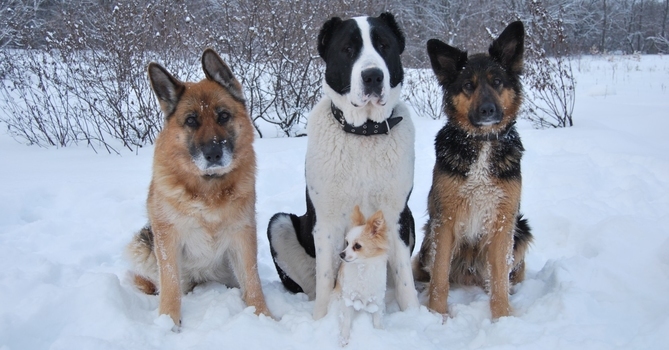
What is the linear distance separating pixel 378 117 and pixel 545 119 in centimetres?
739

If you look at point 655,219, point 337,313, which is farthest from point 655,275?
point 337,313

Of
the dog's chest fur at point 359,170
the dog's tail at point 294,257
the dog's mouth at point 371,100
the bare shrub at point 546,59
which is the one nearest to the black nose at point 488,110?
the dog's chest fur at point 359,170

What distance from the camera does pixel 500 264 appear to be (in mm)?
3396

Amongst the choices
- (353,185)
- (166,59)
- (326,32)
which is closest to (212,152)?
(353,185)

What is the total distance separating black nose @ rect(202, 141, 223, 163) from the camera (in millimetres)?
3068

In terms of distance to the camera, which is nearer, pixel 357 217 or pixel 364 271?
pixel 364 271

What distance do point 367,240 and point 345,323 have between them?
511 mm

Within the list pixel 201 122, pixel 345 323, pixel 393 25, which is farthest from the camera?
pixel 393 25

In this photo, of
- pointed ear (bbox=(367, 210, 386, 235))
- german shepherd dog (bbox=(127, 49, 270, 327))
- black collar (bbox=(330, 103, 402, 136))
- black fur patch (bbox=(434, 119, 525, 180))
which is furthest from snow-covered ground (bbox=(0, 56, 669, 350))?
black collar (bbox=(330, 103, 402, 136))

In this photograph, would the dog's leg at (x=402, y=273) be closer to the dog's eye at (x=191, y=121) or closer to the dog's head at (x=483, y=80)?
the dog's head at (x=483, y=80)

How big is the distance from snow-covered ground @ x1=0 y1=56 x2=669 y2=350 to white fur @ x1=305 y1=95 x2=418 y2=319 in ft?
1.03

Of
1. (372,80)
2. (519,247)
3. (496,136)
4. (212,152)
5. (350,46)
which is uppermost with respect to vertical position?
(350,46)

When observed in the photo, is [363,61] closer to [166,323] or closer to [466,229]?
[466,229]

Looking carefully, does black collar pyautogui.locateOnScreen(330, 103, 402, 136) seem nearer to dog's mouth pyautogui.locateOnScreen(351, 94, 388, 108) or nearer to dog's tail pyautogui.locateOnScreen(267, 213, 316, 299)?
dog's mouth pyautogui.locateOnScreen(351, 94, 388, 108)
